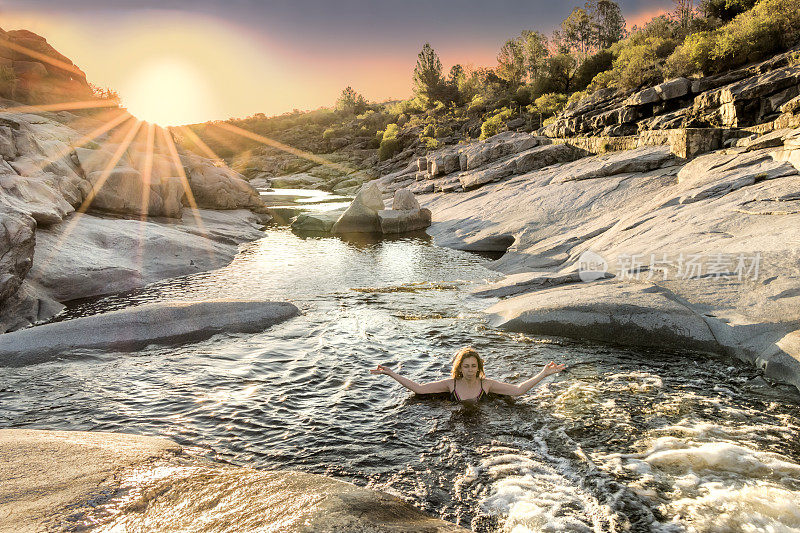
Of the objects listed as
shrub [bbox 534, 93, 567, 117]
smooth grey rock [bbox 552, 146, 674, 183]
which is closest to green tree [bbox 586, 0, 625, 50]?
shrub [bbox 534, 93, 567, 117]

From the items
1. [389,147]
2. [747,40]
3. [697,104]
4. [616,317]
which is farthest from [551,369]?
[389,147]

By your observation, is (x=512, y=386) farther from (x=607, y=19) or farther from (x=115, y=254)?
(x=607, y=19)

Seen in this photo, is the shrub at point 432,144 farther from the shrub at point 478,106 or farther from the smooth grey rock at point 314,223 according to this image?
the smooth grey rock at point 314,223

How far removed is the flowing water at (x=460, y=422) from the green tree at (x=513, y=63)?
233 feet

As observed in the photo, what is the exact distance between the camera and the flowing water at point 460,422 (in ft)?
16.0

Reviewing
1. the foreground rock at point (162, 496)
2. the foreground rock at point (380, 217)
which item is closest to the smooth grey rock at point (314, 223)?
the foreground rock at point (380, 217)

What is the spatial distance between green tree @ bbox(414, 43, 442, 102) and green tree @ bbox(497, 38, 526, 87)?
11.4 metres

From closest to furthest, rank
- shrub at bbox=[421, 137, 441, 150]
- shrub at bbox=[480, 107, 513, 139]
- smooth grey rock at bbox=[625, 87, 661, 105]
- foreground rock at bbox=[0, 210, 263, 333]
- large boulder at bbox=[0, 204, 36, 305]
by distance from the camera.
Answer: large boulder at bbox=[0, 204, 36, 305]
foreground rock at bbox=[0, 210, 263, 333]
smooth grey rock at bbox=[625, 87, 661, 105]
shrub at bbox=[480, 107, 513, 139]
shrub at bbox=[421, 137, 441, 150]

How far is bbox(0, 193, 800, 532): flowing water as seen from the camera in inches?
192

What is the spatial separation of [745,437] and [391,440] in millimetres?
4481

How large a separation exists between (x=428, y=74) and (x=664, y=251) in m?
83.7

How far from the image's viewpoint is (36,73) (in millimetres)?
43844

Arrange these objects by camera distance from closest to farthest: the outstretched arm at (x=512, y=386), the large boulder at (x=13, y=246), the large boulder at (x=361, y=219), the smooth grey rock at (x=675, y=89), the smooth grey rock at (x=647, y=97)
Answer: the outstretched arm at (x=512, y=386) → the large boulder at (x=13, y=246) → the large boulder at (x=361, y=219) → the smooth grey rock at (x=675, y=89) → the smooth grey rock at (x=647, y=97)

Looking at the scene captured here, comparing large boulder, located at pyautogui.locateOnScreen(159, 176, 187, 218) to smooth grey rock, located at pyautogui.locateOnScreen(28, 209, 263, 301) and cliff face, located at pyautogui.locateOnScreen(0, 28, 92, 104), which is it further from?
cliff face, located at pyautogui.locateOnScreen(0, 28, 92, 104)
